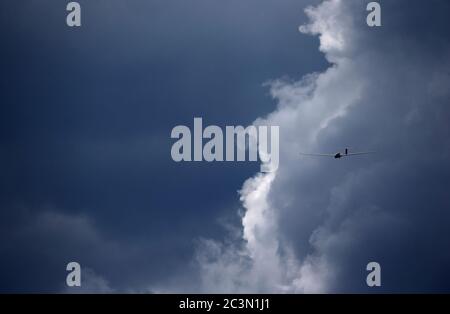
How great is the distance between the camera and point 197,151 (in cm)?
9606
